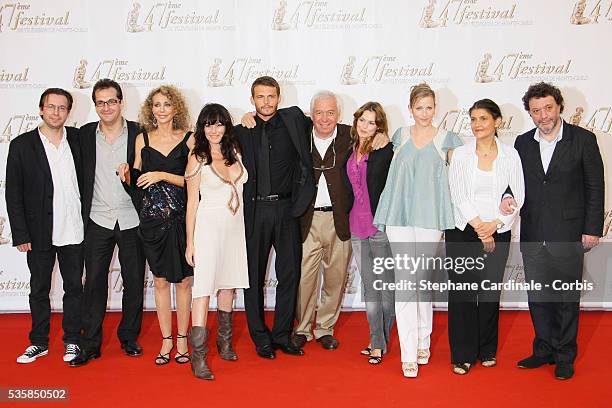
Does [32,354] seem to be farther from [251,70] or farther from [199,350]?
[251,70]

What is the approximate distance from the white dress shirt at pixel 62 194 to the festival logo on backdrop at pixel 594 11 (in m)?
4.12

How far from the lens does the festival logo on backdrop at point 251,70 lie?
5.45 meters

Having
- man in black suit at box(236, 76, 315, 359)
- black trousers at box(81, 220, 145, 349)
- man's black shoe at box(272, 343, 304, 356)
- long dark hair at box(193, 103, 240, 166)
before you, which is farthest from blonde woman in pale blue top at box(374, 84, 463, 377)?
black trousers at box(81, 220, 145, 349)

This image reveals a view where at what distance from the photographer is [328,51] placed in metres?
5.45

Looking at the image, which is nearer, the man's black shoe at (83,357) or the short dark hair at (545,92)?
the short dark hair at (545,92)

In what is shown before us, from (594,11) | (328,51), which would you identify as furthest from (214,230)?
(594,11)

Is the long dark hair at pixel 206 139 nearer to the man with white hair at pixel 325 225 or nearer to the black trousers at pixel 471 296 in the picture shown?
the man with white hair at pixel 325 225

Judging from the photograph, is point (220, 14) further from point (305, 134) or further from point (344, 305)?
point (344, 305)

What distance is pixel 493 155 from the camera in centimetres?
391

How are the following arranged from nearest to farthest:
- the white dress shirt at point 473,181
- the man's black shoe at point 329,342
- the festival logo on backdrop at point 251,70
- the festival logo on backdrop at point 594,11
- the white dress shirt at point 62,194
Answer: the white dress shirt at point 473,181
the white dress shirt at point 62,194
the man's black shoe at point 329,342
the festival logo on backdrop at point 594,11
the festival logo on backdrop at point 251,70

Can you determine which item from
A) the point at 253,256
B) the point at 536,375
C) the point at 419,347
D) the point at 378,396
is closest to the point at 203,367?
the point at 253,256

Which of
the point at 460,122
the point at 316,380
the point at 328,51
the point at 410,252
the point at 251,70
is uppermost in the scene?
the point at 328,51

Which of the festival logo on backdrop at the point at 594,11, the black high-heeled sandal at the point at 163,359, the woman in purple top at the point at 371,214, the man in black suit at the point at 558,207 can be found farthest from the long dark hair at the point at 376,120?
the festival logo on backdrop at the point at 594,11

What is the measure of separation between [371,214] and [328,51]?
1840 millimetres
